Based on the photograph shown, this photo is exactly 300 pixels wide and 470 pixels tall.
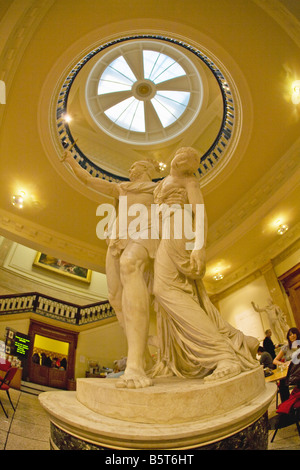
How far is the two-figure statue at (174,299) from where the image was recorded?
173 cm

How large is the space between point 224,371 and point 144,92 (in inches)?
446

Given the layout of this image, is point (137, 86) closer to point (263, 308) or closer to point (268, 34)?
point (268, 34)

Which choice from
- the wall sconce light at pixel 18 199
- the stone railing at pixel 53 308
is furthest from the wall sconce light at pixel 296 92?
the stone railing at pixel 53 308

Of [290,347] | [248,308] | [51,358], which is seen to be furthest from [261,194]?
[51,358]

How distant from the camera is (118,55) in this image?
31.5 feet

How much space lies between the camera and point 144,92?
1084 cm

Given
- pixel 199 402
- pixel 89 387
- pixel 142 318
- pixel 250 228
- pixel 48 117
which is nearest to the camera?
pixel 199 402

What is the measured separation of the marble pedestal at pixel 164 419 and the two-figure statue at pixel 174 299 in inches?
6.4

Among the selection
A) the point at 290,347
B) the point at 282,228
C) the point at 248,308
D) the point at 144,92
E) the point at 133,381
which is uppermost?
the point at 144,92

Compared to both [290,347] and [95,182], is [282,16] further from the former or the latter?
[290,347]

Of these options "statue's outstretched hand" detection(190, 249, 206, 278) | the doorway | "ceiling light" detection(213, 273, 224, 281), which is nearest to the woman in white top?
"statue's outstretched hand" detection(190, 249, 206, 278)

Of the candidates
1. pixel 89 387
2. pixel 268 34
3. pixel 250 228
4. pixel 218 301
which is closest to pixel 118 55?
pixel 268 34

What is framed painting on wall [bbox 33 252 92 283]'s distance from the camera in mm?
12797

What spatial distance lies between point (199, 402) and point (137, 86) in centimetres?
1143
